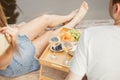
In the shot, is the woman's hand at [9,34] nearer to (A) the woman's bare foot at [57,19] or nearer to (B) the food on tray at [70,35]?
(B) the food on tray at [70,35]

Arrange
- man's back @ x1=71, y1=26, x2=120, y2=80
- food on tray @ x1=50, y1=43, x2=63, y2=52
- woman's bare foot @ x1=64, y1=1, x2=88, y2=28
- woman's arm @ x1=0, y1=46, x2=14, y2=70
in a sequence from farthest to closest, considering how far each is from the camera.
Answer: woman's bare foot @ x1=64, y1=1, x2=88, y2=28, food on tray @ x1=50, y1=43, x2=63, y2=52, woman's arm @ x1=0, y1=46, x2=14, y2=70, man's back @ x1=71, y1=26, x2=120, y2=80

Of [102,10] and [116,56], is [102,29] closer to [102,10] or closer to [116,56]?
[116,56]

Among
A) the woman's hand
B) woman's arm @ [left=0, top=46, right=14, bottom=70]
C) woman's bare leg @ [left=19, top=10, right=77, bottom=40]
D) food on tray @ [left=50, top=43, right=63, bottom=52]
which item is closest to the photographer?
the woman's hand

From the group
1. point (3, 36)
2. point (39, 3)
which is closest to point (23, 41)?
point (3, 36)

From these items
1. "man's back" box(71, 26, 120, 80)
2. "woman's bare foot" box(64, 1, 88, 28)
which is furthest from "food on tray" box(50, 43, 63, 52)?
"man's back" box(71, 26, 120, 80)

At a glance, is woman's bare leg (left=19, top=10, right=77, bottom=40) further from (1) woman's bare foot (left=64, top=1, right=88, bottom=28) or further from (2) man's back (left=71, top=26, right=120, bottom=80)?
(2) man's back (left=71, top=26, right=120, bottom=80)

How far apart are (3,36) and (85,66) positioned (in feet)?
2.64

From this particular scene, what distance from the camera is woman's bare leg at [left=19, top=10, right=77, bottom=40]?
216 cm

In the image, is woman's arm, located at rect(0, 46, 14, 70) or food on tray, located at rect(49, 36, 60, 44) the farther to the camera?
food on tray, located at rect(49, 36, 60, 44)

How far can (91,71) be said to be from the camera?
3.93 ft

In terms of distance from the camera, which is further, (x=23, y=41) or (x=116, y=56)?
(x=23, y=41)

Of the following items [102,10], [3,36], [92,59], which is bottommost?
[102,10]

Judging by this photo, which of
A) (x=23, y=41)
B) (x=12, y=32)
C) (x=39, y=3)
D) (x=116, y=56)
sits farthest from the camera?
(x=39, y=3)

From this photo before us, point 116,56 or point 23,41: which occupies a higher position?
point 116,56
